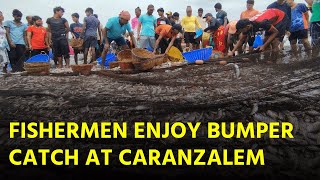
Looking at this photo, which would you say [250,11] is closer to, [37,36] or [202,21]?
[202,21]

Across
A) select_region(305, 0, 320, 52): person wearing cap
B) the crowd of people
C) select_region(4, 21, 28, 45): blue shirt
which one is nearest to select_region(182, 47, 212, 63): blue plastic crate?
the crowd of people

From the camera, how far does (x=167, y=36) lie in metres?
7.16

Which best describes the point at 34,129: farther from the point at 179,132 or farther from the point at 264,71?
the point at 264,71

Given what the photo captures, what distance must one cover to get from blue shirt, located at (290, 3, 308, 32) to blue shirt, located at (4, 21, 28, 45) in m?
6.80

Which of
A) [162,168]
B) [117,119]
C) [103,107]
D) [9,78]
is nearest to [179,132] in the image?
[162,168]

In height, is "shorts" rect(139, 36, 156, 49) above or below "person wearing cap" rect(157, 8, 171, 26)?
below

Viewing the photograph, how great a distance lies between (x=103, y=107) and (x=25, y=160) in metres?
0.84

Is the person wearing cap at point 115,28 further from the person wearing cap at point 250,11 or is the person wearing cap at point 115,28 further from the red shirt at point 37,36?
the person wearing cap at point 250,11

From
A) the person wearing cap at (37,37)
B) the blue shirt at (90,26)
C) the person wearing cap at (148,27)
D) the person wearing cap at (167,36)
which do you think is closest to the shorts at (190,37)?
the person wearing cap at (148,27)

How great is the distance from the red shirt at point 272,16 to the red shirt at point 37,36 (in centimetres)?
573

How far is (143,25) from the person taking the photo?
8211 mm

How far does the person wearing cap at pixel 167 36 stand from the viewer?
684cm

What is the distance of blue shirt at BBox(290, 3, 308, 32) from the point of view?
5.77 m

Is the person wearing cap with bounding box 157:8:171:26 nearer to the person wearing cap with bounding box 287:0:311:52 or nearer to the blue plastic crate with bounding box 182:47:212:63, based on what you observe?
the blue plastic crate with bounding box 182:47:212:63
